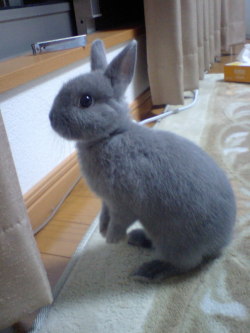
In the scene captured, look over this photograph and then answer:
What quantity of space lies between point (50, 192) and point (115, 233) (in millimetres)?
419

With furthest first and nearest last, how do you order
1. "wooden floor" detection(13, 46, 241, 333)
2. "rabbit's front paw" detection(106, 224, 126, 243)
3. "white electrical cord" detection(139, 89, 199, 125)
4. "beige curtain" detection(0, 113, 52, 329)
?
"white electrical cord" detection(139, 89, 199, 125)
"wooden floor" detection(13, 46, 241, 333)
"rabbit's front paw" detection(106, 224, 126, 243)
"beige curtain" detection(0, 113, 52, 329)

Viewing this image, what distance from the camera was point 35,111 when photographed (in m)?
1.08

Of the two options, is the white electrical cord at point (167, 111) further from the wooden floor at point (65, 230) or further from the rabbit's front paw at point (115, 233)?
the rabbit's front paw at point (115, 233)

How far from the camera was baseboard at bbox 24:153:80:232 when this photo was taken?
3.45 ft

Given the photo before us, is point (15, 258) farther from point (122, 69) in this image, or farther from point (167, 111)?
point (167, 111)

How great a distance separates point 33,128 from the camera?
3.52ft

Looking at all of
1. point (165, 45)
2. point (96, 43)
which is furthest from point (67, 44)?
point (165, 45)

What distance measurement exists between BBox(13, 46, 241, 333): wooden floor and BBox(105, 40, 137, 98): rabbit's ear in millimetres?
494

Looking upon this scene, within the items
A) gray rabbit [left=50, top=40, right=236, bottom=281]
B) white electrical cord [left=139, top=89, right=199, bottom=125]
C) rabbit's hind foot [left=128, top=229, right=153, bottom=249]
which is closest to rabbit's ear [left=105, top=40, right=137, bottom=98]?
gray rabbit [left=50, top=40, right=236, bottom=281]

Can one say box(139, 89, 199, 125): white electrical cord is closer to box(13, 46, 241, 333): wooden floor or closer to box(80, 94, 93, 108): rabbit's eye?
box(13, 46, 241, 333): wooden floor

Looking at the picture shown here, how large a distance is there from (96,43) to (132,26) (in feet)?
3.78

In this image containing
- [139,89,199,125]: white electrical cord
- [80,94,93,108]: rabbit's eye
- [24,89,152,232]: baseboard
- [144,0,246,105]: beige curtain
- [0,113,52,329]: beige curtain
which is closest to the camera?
[0,113,52,329]: beige curtain

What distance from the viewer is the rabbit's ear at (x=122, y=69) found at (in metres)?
0.69

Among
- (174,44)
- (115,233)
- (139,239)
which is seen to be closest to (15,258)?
(115,233)
